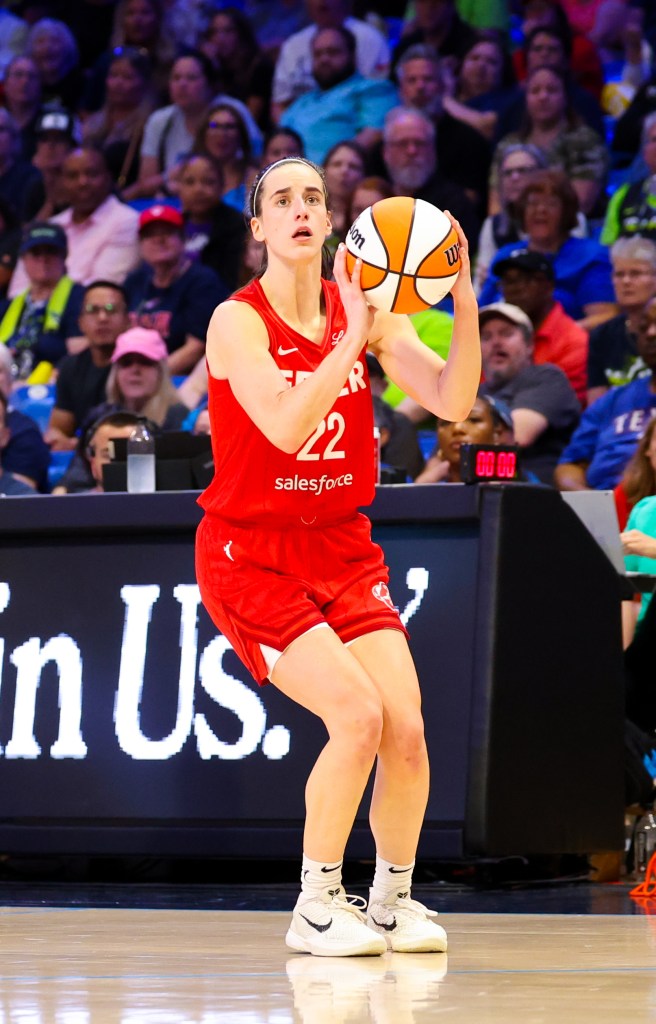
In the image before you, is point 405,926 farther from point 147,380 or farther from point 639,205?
point 639,205

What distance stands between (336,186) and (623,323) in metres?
2.88

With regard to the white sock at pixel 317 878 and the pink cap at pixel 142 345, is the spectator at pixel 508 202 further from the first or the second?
the white sock at pixel 317 878

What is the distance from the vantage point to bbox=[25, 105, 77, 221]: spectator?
46.3 feet

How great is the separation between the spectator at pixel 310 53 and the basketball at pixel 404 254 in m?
9.12

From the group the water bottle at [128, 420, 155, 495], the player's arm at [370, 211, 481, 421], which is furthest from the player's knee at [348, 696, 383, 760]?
the water bottle at [128, 420, 155, 495]

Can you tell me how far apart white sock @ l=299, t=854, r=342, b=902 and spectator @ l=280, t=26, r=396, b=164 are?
9.34 meters

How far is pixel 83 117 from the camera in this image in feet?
49.3

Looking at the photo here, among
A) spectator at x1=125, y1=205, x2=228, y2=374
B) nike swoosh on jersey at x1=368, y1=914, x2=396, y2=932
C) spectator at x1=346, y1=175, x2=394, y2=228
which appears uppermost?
spectator at x1=346, y1=175, x2=394, y2=228

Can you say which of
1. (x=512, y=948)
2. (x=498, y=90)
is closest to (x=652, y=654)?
(x=512, y=948)

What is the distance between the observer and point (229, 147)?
42.4 feet

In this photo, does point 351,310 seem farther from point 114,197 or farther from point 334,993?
point 114,197

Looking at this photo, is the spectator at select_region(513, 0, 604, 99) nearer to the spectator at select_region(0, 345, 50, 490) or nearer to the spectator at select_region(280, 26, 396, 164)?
the spectator at select_region(280, 26, 396, 164)

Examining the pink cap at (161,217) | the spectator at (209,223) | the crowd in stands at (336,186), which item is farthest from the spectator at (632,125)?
the pink cap at (161,217)

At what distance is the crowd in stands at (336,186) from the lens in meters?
9.36
